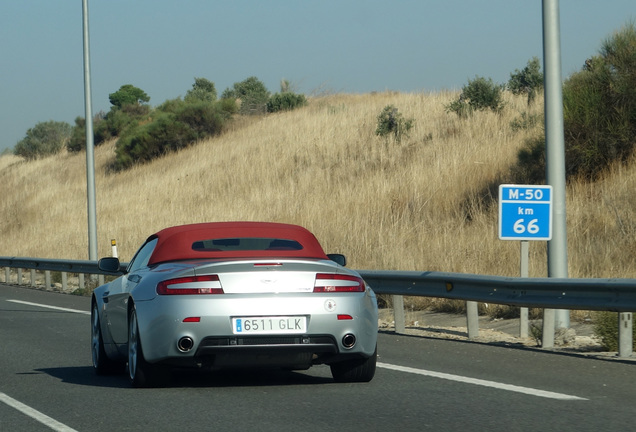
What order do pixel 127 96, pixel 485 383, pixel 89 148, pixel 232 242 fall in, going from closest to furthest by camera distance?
1. pixel 485 383
2. pixel 232 242
3. pixel 89 148
4. pixel 127 96

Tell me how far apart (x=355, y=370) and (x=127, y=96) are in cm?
9429

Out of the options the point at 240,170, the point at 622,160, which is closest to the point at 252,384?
the point at 622,160

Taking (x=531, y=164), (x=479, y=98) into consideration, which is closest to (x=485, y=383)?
(x=531, y=164)

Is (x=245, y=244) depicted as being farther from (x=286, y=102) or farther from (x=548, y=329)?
(x=286, y=102)

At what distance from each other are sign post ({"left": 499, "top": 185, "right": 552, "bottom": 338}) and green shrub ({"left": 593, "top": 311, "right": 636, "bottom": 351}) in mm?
1322

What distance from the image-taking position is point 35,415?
753 cm

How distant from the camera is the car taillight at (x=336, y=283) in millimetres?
8164

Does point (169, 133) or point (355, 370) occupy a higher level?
point (169, 133)

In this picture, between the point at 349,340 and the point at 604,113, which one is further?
the point at 604,113

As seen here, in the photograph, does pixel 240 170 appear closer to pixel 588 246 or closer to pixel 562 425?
pixel 588 246

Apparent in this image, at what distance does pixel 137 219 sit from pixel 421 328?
25337 millimetres

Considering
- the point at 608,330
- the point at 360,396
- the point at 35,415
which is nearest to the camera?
the point at 35,415

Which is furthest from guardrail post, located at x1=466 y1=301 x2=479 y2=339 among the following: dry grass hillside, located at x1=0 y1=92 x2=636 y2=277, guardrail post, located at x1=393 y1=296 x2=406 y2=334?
dry grass hillside, located at x1=0 y1=92 x2=636 y2=277

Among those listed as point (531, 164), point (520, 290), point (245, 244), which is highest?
point (531, 164)
